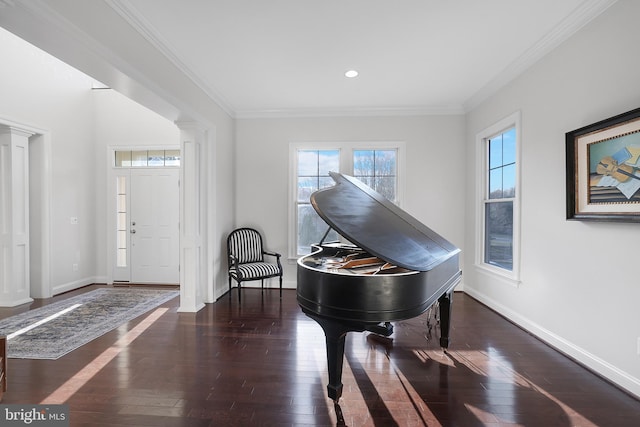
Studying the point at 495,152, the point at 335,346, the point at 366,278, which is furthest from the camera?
the point at 495,152

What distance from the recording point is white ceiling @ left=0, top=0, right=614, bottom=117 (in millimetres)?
2297

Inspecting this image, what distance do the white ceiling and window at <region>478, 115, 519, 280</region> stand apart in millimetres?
613

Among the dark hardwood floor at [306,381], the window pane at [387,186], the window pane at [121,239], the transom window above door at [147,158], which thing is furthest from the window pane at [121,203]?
the window pane at [387,186]

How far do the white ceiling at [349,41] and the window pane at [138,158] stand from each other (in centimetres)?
197

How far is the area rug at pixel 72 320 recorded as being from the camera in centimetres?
262

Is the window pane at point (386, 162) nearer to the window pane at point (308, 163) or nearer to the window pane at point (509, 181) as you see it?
the window pane at point (308, 163)

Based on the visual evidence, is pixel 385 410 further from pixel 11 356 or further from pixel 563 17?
pixel 563 17

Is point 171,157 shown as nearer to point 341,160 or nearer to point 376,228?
point 341,160

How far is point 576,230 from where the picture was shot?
8.18ft

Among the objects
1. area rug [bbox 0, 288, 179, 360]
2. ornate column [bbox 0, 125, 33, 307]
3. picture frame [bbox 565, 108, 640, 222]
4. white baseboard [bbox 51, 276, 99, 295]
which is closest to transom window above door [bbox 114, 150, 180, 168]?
ornate column [bbox 0, 125, 33, 307]

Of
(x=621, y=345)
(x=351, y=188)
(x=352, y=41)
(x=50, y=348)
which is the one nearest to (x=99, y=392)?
(x=50, y=348)

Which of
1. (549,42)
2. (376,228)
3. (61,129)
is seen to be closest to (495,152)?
(549,42)

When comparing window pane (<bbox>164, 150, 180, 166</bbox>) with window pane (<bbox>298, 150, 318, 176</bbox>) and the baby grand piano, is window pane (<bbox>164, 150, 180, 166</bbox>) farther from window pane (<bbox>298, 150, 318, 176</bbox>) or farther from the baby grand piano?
the baby grand piano

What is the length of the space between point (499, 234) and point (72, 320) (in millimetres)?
5229
